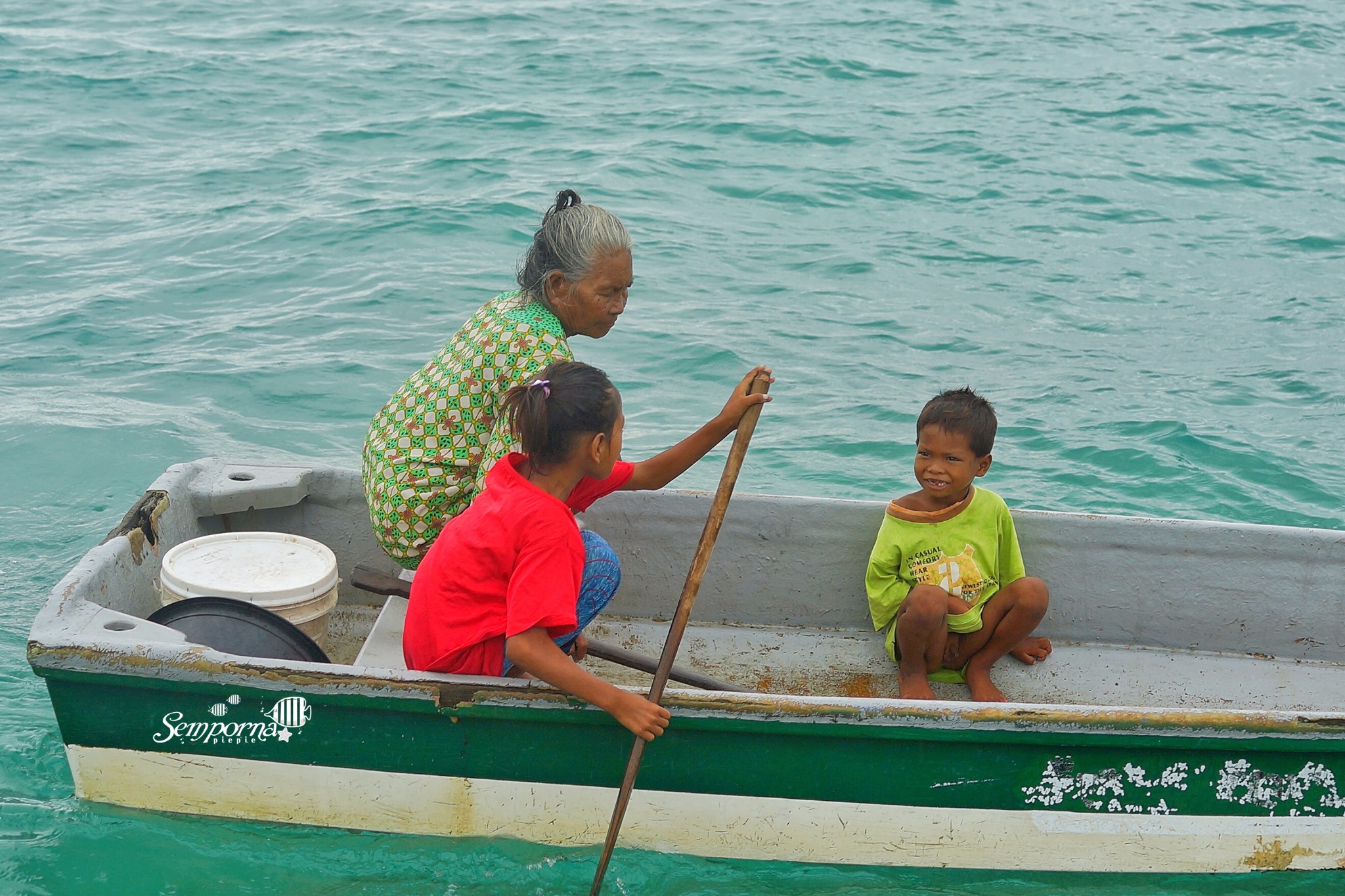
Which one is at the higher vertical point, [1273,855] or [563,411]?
[563,411]

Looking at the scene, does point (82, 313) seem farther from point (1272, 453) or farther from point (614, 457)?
point (1272, 453)

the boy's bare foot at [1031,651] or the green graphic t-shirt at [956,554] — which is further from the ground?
the green graphic t-shirt at [956,554]

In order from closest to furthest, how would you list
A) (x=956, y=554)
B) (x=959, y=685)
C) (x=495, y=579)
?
1. (x=495, y=579)
2. (x=956, y=554)
3. (x=959, y=685)

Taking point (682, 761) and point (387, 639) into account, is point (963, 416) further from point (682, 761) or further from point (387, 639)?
point (387, 639)

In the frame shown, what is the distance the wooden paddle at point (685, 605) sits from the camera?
10.6 ft

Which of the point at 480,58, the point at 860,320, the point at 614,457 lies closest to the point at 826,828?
the point at 614,457

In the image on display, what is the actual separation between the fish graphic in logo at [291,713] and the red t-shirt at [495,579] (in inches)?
11.3

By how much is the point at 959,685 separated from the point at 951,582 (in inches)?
17.0

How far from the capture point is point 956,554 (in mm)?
4258

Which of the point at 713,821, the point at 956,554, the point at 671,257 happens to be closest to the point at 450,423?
the point at 713,821

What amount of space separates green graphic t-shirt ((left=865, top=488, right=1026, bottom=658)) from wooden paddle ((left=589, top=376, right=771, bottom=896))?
0.98 meters

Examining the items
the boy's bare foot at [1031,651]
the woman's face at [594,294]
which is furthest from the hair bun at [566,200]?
the boy's bare foot at [1031,651]

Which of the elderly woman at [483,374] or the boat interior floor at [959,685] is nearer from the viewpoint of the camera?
the elderly woman at [483,374]

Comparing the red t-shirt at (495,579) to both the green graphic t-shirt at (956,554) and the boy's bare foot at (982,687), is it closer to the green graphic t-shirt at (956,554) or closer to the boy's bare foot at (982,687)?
the green graphic t-shirt at (956,554)
